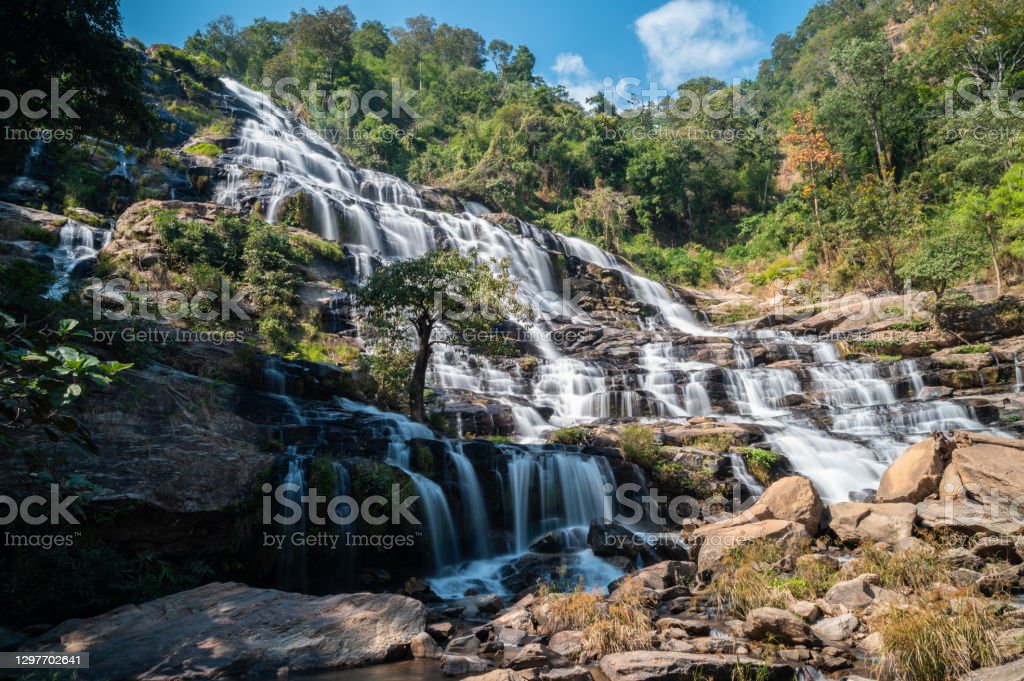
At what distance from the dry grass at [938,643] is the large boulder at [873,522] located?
154 inches

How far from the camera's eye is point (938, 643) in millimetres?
4996

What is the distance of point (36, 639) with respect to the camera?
546cm

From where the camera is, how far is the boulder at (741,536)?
8883mm

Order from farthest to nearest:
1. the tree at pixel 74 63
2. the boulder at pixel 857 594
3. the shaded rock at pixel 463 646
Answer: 1. the tree at pixel 74 63
2. the boulder at pixel 857 594
3. the shaded rock at pixel 463 646

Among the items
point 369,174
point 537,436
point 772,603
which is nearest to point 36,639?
point 772,603

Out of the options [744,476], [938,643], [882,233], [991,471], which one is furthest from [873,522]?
[882,233]

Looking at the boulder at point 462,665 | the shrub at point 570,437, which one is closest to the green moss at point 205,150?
the shrub at point 570,437

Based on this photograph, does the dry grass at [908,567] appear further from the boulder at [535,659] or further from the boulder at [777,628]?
the boulder at [535,659]

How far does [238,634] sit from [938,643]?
688 cm

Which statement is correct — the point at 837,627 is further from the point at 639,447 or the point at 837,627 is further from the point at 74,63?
the point at 74,63

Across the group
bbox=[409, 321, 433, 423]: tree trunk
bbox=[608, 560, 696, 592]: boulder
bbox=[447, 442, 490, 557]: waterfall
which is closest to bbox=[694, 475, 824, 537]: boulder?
bbox=[608, 560, 696, 592]: boulder

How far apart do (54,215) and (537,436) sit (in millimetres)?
20532

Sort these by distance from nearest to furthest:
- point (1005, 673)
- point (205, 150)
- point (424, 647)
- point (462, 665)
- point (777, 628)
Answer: point (1005, 673) → point (462, 665) → point (777, 628) → point (424, 647) → point (205, 150)

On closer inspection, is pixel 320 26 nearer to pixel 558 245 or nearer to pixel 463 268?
pixel 558 245
